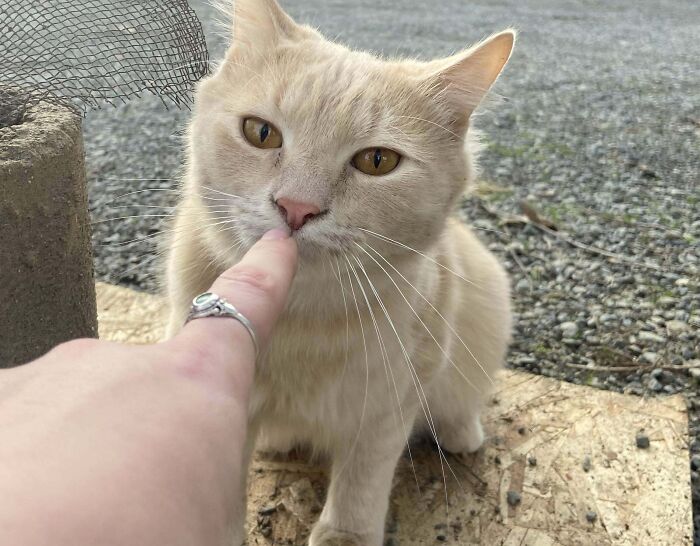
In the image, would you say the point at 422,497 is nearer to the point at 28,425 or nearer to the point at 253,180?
the point at 253,180

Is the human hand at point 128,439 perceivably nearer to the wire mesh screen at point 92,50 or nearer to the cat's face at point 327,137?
the cat's face at point 327,137

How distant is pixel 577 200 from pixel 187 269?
2.67 m

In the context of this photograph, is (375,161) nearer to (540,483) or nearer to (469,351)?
(469,351)

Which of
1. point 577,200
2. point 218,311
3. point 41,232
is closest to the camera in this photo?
point 218,311

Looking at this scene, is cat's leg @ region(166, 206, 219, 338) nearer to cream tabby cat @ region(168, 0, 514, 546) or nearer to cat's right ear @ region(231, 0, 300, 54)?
cream tabby cat @ region(168, 0, 514, 546)

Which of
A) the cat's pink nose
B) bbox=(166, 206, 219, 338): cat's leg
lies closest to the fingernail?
the cat's pink nose

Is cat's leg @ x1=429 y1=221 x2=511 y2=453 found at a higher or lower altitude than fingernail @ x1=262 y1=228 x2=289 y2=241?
lower

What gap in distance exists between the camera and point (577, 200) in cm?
354

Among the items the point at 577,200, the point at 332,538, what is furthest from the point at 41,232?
the point at 577,200

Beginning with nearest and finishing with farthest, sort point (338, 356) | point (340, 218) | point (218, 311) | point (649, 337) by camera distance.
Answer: point (218, 311), point (340, 218), point (338, 356), point (649, 337)

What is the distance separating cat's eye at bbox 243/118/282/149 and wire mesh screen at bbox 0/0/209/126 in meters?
0.29

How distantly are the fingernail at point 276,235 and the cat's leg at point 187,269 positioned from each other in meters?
0.36

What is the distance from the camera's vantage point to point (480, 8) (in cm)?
926

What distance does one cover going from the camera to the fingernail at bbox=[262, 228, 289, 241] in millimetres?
991
